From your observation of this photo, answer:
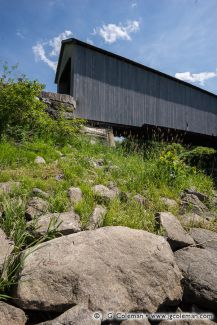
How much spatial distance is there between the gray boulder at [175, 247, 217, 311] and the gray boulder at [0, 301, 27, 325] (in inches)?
63.7

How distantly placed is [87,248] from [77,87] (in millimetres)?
10439

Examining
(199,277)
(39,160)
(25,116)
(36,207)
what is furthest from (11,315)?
(25,116)

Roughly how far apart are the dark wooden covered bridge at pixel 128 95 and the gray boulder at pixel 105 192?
7503mm

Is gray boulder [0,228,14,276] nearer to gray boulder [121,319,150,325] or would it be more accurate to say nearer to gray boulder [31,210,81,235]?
gray boulder [31,210,81,235]

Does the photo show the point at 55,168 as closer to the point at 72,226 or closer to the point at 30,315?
the point at 72,226

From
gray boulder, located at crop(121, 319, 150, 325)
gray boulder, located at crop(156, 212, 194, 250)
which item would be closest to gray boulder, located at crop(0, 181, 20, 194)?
gray boulder, located at crop(156, 212, 194, 250)

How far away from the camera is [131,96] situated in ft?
46.5

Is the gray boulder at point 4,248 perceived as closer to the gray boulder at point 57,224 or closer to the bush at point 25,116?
the gray boulder at point 57,224

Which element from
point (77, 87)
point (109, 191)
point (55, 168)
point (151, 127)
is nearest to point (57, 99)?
point (77, 87)

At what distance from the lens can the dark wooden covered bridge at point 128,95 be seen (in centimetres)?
1267

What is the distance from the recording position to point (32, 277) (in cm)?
250

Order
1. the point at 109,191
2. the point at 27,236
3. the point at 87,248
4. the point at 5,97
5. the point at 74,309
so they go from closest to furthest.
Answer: the point at 74,309, the point at 87,248, the point at 27,236, the point at 109,191, the point at 5,97

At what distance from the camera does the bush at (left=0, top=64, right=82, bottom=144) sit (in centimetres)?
707

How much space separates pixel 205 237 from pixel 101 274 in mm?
1766
